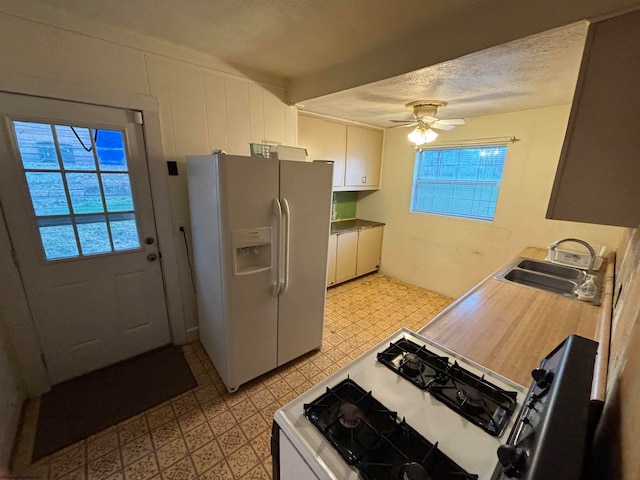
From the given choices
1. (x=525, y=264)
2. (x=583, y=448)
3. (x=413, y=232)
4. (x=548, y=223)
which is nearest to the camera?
(x=583, y=448)

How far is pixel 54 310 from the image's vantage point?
1857 millimetres

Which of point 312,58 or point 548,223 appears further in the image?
point 548,223

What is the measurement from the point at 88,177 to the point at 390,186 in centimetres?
343

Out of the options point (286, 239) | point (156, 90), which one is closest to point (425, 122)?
point (286, 239)

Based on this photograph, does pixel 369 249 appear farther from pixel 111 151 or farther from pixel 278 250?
pixel 111 151

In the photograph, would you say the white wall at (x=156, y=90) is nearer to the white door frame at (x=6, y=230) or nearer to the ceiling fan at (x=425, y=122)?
the white door frame at (x=6, y=230)

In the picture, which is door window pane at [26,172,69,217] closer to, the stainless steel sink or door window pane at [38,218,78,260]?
door window pane at [38,218,78,260]

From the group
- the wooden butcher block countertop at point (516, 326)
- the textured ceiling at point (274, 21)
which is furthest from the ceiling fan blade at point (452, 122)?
the wooden butcher block countertop at point (516, 326)

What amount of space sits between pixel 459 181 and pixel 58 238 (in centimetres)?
395

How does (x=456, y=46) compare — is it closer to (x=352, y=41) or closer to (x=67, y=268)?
(x=352, y=41)

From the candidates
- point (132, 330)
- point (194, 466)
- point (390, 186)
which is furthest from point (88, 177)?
point (390, 186)

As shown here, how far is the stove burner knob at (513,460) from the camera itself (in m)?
0.52

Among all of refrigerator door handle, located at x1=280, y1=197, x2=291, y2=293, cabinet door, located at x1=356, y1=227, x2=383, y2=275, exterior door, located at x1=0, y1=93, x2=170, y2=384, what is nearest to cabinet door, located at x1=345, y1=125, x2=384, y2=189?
cabinet door, located at x1=356, y1=227, x2=383, y2=275

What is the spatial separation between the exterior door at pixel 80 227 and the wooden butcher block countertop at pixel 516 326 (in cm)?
221
